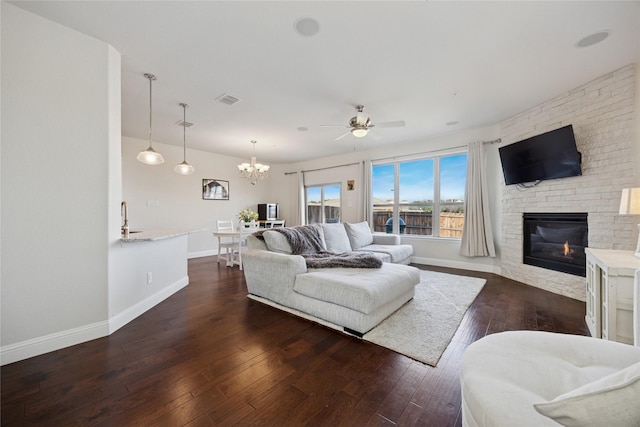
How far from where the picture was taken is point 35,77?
190 cm

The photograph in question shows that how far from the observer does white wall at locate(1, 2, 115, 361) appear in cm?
180

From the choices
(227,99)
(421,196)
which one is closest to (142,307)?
(227,99)

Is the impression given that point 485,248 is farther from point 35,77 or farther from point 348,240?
point 35,77

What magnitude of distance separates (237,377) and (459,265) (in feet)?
14.8

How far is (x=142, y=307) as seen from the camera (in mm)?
2627

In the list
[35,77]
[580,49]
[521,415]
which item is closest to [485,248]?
[580,49]

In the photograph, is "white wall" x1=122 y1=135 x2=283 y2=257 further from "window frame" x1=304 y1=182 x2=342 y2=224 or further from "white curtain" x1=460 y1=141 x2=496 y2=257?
"white curtain" x1=460 y1=141 x2=496 y2=257

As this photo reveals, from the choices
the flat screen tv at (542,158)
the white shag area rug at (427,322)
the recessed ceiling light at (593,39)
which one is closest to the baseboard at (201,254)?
the white shag area rug at (427,322)

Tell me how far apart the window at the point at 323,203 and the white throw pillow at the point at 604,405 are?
6137 millimetres

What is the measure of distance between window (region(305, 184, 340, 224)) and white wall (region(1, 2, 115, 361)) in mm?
5146

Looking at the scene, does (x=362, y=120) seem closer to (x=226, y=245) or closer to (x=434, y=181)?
(x=434, y=181)

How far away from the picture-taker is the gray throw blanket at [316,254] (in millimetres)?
2818

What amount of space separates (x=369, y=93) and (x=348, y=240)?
232 centimetres

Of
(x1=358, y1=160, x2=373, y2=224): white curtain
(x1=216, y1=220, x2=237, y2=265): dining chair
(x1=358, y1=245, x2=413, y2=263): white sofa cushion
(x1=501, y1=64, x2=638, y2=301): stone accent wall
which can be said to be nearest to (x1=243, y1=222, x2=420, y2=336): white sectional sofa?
(x1=358, y1=245, x2=413, y2=263): white sofa cushion
